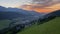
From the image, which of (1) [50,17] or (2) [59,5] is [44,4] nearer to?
(2) [59,5]

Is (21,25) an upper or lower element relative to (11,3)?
lower

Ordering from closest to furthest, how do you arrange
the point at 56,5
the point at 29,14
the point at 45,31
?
1. the point at 45,31
2. the point at 29,14
3. the point at 56,5

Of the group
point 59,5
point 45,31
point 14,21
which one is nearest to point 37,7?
point 59,5

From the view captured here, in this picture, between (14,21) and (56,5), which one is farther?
(56,5)

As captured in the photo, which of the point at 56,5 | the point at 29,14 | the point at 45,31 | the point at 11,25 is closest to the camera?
the point at 45,31

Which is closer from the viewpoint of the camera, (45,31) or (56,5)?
(45,31)

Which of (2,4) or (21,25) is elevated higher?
(2,4)

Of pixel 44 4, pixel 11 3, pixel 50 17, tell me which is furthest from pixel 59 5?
pixel 11 3

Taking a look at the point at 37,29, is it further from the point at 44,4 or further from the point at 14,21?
the point at 44,4

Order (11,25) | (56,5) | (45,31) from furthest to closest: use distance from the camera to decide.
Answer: (56,5), (11,25), (45,31)
